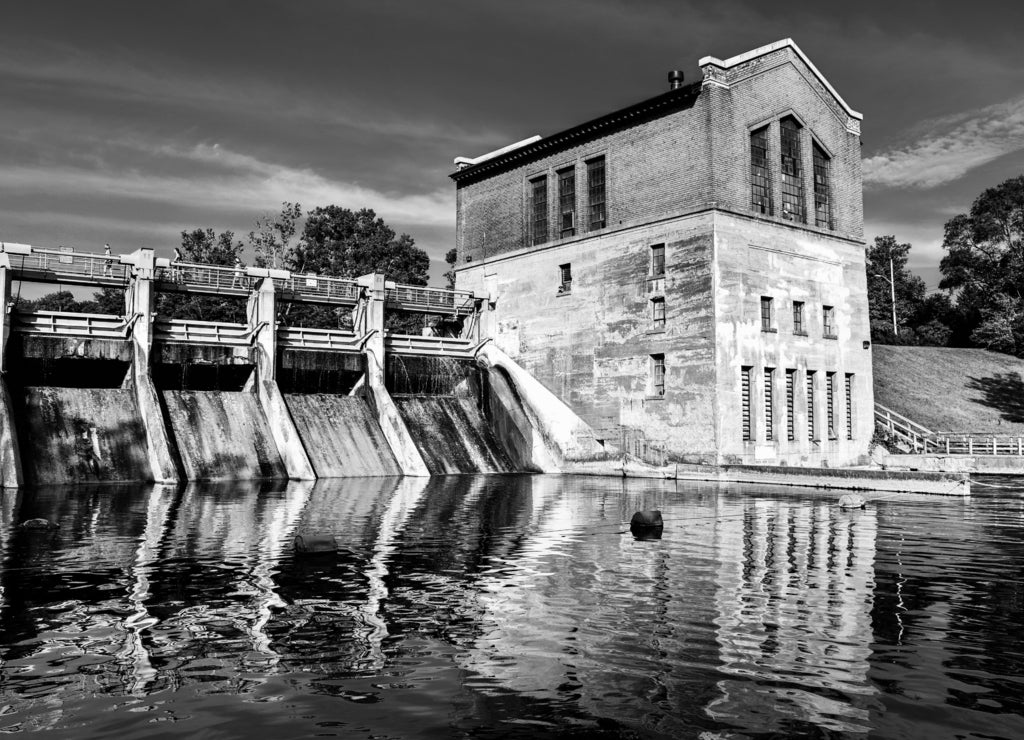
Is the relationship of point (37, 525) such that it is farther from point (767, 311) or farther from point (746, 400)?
point (767, 311)

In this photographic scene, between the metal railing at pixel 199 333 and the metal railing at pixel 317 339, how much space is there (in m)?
1.84

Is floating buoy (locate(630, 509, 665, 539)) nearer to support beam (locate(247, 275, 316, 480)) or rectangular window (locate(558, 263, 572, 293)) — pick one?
support beam (locate(247, 275, 316, 480))

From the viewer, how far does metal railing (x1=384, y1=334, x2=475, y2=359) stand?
4378 centimetres

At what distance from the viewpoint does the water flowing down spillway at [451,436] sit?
130 ft

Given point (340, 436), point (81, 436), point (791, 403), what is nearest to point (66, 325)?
point (81, 436)

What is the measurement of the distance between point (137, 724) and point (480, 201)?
4593 centimetres

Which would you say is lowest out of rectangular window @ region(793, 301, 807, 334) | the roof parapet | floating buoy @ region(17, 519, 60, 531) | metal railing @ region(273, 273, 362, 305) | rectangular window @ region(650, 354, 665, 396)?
floating buoy @ region(17, 519, 60, 531)

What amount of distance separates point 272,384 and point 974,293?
63.4 meters

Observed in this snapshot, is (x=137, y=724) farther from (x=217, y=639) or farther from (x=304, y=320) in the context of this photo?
(x=304, y=320)

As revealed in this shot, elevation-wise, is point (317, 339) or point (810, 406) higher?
point (317, 339)

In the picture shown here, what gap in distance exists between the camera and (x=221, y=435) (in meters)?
35.8

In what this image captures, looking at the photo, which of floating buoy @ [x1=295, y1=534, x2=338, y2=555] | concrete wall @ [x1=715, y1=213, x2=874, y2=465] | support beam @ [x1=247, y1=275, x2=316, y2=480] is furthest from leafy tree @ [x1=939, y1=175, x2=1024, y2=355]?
floating buoy @ [x1=295, y1=534, x2=338, y2=555]

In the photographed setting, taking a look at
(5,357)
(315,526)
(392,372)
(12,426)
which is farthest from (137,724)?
(392,372)

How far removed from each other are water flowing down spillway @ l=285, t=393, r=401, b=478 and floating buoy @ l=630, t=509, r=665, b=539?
19858 millimetres
